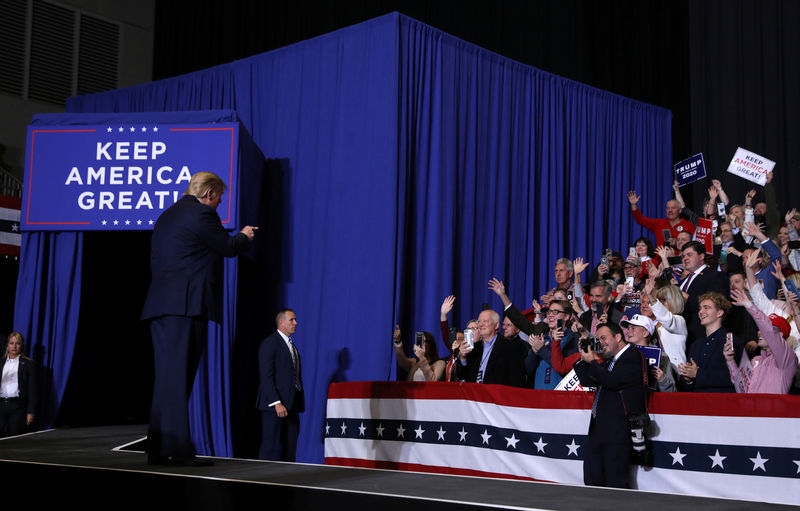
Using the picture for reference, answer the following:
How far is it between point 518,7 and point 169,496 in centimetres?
1063

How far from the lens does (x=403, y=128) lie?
8484mm

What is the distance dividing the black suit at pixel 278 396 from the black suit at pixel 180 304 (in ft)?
10.0

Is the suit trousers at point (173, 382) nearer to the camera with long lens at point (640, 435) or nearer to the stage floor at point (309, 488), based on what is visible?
the stage floor at point (309, 488)

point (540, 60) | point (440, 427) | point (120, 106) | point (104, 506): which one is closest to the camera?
point (104, 506)

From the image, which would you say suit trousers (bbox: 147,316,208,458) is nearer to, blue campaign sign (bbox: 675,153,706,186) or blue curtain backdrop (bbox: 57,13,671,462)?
blue curtain backdrop (bbox: 57,13,671,462)

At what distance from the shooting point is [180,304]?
13.0ft

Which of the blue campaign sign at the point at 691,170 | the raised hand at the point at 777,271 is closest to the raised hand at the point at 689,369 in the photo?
the raised hand at the point at 777,271

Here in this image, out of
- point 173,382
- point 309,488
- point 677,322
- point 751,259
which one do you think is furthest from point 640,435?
point 173,382

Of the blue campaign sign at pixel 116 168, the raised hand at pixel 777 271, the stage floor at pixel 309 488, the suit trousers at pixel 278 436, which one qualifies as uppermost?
the blue campaign sign at pixel 116 168

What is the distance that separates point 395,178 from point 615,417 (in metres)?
3.77

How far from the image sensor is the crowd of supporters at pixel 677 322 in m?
5.64

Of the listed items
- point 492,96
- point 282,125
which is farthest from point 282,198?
point 492,96

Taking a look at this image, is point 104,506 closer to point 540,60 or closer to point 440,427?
point 440,427

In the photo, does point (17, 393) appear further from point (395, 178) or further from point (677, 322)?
point (677, 322)
